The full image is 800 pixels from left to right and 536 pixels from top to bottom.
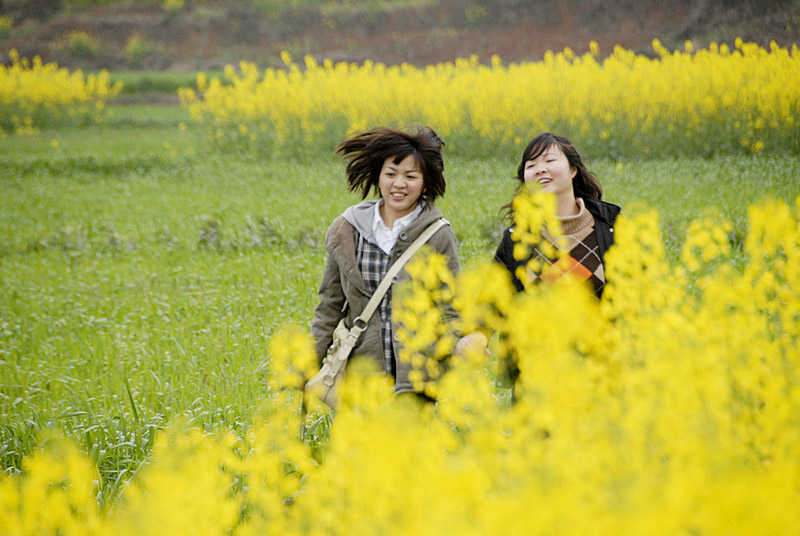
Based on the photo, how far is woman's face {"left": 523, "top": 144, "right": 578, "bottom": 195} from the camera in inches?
120

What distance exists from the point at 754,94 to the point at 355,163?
30.5 ft

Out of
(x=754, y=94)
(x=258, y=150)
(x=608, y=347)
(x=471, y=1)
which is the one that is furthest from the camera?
(x=471, y=1)

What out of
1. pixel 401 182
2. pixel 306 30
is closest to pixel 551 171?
pixel 401 182

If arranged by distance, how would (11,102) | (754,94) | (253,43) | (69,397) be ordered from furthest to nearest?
(253,43), (11,102), (754,94), (69,397)

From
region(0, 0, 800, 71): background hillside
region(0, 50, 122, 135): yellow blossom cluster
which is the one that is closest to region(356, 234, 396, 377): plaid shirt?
region(0, 0, 800, 71): background hillside

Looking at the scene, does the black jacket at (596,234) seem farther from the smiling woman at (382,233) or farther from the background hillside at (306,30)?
the background hillside at (306,30)

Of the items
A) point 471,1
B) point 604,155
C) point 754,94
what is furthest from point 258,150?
point 471,1

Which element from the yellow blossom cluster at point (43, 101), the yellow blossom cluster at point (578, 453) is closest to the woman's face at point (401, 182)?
the yellow blossom cluster at point (578, 453)

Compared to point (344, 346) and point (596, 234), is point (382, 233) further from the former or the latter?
point (596, 234)

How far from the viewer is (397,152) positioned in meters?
3.09

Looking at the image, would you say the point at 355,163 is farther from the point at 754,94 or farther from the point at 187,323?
the point at 754,94

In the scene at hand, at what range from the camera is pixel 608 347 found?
2785mm

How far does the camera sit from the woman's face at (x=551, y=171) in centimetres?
304

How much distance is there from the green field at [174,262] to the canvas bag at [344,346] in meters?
0.88
